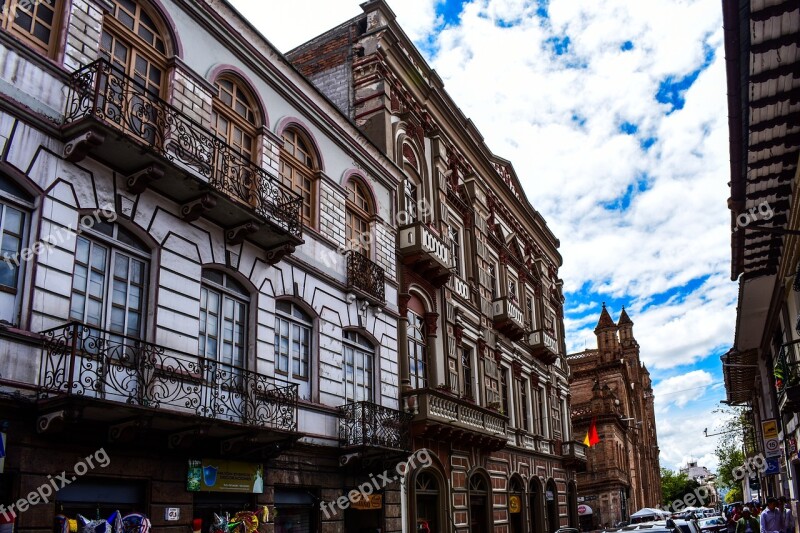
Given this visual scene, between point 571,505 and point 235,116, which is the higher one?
point 235,116

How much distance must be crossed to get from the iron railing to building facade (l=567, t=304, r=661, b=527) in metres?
36.2

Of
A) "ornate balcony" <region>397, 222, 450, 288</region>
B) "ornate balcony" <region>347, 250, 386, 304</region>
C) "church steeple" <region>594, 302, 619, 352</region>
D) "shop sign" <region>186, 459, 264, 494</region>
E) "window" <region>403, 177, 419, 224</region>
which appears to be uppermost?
"church steeple" <region>594, 302, 619, 352</region>

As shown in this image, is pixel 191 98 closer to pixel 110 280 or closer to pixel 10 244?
pixel 110 280

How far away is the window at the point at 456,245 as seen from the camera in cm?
2683

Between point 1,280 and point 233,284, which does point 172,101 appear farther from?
point 1,280

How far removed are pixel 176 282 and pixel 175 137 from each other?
264cm

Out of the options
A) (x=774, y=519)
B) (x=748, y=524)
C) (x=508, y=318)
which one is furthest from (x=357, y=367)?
(x=508, y=318)

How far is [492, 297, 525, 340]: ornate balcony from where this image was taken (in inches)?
1161

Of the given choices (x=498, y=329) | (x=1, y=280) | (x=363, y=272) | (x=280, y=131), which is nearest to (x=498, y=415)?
(x=498, y=329)

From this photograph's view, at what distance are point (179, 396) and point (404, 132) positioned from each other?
47.2 feet

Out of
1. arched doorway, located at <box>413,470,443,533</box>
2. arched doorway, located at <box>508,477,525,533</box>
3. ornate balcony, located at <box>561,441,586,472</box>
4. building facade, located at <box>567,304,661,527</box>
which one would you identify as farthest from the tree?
arched doorway, located at <box>413,470,443,533</box>

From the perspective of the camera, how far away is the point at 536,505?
3123 cm

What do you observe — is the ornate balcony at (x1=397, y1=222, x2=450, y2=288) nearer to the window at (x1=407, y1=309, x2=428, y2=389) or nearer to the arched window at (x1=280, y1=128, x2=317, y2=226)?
the window at (x1=407, y1=309, x2=428, y2=389)

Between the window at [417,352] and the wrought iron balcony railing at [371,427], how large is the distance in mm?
3156
